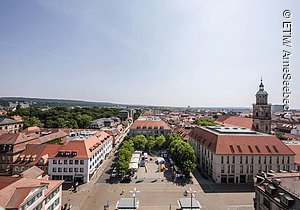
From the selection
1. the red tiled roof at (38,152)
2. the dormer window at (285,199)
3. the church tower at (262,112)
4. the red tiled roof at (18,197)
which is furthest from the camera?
the church tower at (262,112)

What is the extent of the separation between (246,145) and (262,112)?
28.1 meters

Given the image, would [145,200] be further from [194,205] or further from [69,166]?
[69,166]

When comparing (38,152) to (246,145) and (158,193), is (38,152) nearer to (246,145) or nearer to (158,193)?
(158,193)

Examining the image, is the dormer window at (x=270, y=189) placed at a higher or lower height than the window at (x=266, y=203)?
higher

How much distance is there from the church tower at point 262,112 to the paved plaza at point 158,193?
112ft

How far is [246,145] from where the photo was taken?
177ft

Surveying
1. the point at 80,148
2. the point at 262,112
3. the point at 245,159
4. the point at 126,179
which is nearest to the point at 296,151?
the point at 245,159

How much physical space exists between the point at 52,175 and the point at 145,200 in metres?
24.8

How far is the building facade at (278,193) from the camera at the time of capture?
24017 millimetres

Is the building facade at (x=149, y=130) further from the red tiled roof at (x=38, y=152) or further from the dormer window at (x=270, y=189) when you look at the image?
the dormer window at (x=270, y=189)

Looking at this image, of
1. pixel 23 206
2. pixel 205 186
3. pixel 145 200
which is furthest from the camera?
pixel 205 186

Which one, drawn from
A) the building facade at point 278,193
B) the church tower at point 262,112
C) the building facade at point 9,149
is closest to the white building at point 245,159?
the building facade at point 278,193

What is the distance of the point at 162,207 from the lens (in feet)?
125

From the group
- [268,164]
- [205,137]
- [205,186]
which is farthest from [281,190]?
[205,137]
